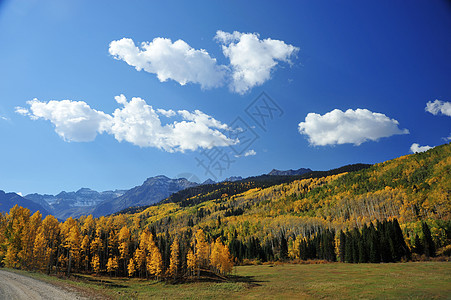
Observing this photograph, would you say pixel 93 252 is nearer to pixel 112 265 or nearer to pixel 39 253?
pixel 112 265

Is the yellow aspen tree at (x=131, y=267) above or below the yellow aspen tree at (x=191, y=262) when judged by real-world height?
below

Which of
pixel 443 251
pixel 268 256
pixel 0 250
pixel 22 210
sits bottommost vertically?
pixel 268 256

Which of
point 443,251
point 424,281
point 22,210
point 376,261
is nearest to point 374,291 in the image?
point 424,281

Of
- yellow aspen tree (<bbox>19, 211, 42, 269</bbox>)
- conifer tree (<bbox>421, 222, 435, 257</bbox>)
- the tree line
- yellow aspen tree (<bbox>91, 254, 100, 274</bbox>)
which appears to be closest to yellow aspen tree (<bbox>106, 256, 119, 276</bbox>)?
the tree line

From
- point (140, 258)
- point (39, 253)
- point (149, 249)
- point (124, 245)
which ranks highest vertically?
point (39, 253)

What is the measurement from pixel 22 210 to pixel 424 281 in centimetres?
10706

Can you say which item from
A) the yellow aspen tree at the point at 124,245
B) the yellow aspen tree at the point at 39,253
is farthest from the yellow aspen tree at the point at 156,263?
the yellow aspen tree at the point at 39,253

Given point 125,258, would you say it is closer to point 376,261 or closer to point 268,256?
point 268,256

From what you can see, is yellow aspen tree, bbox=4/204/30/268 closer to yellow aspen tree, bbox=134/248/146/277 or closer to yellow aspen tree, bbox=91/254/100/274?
yellow aspen tree, bbox=91/254/100/274

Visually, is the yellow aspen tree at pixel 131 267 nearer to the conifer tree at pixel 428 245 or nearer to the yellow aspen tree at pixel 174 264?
the yellow aspen tree at pixel 174 264

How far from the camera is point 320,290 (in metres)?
40.6

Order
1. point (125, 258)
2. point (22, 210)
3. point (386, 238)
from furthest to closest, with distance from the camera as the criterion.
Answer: point (386, 238), point (125, 258), point (22, 210)

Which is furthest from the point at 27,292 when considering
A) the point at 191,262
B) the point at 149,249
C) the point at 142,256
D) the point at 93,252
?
the point at 93,252

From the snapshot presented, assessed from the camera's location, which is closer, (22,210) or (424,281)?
(424,281)
